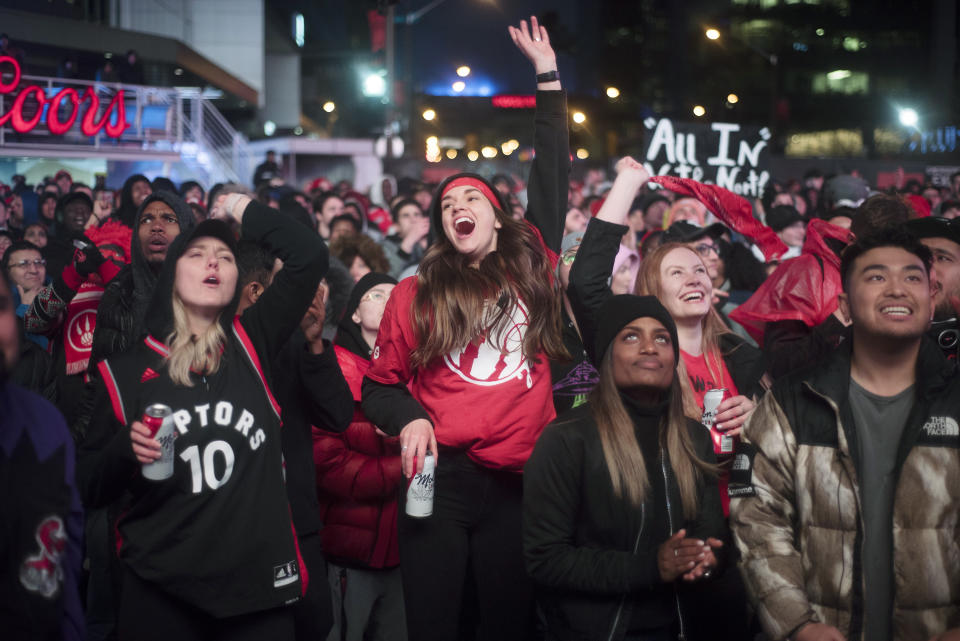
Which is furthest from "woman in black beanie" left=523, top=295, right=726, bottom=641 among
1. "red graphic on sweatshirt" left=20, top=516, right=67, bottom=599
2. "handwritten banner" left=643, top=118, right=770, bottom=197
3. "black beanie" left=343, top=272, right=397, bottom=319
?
"handwritten banner" left=643, top=118, right=770, bottom=197

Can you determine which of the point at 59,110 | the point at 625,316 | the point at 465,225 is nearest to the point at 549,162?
the point at 465,225

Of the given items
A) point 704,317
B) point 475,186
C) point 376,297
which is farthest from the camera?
point 376,297

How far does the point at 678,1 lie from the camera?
240 ft

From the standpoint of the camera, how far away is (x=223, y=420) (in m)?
3.42

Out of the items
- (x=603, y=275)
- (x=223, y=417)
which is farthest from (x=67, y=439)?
(x=603, y=275)

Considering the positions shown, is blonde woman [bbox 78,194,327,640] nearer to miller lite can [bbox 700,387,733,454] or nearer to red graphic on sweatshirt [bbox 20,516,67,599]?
red graphic on sweatshirt [bbox 20,516,67,599]

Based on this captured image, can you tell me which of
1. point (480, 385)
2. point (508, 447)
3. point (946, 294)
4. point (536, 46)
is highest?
point (536, 46)

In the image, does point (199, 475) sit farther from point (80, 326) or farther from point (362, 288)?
point (80, 326)

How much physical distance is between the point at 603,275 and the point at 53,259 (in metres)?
5.44

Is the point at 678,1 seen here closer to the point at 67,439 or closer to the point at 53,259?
the point at 53,259

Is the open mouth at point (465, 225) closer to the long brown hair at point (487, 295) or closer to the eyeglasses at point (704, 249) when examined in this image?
the long brown hair at point (487, 295)

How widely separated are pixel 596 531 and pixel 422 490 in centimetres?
62

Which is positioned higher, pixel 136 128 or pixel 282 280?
pixel 136 128

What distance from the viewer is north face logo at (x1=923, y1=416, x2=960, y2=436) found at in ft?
10.0
